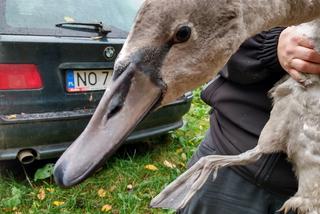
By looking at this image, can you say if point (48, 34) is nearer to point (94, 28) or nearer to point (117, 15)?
point (94, 28)

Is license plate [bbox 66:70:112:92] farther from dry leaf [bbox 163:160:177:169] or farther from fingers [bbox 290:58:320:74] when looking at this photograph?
fingers [bbox 290:58:320:74]

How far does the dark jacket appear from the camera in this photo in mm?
1641

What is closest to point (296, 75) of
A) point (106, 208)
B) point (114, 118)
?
point (114, 118)

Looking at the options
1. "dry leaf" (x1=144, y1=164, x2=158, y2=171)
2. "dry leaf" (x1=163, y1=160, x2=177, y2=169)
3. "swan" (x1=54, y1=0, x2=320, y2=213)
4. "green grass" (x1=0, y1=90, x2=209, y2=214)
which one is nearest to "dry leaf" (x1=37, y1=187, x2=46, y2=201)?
"green grass" (x1=0, y1=90, x2=209, y2=214)

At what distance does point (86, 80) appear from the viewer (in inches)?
137

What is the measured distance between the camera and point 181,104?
4.32 meters

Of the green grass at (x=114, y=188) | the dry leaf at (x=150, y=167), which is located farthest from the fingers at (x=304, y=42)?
the dry leaf at (x=150, y=167)

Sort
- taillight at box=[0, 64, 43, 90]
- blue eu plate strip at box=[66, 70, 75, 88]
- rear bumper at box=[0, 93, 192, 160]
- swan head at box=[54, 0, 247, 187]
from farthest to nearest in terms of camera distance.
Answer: blue eu plate strip at box=[66, 70, 75, 88]
rear bumper at box=[0, 93, 192, 160]
taillight at box=[0, 64, 43, 90]
swan head at box=[54, 0, 247, 187]

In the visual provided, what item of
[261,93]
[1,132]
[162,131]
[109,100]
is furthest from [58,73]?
[109,100]

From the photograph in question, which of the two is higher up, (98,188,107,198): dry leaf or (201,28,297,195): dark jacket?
(201,28,297,195): dark jacket

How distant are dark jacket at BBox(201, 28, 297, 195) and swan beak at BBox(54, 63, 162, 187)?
58 cm

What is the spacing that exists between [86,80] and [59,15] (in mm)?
484

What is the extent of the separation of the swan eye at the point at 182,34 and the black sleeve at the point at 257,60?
0.54m

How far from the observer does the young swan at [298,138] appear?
4.50ft
